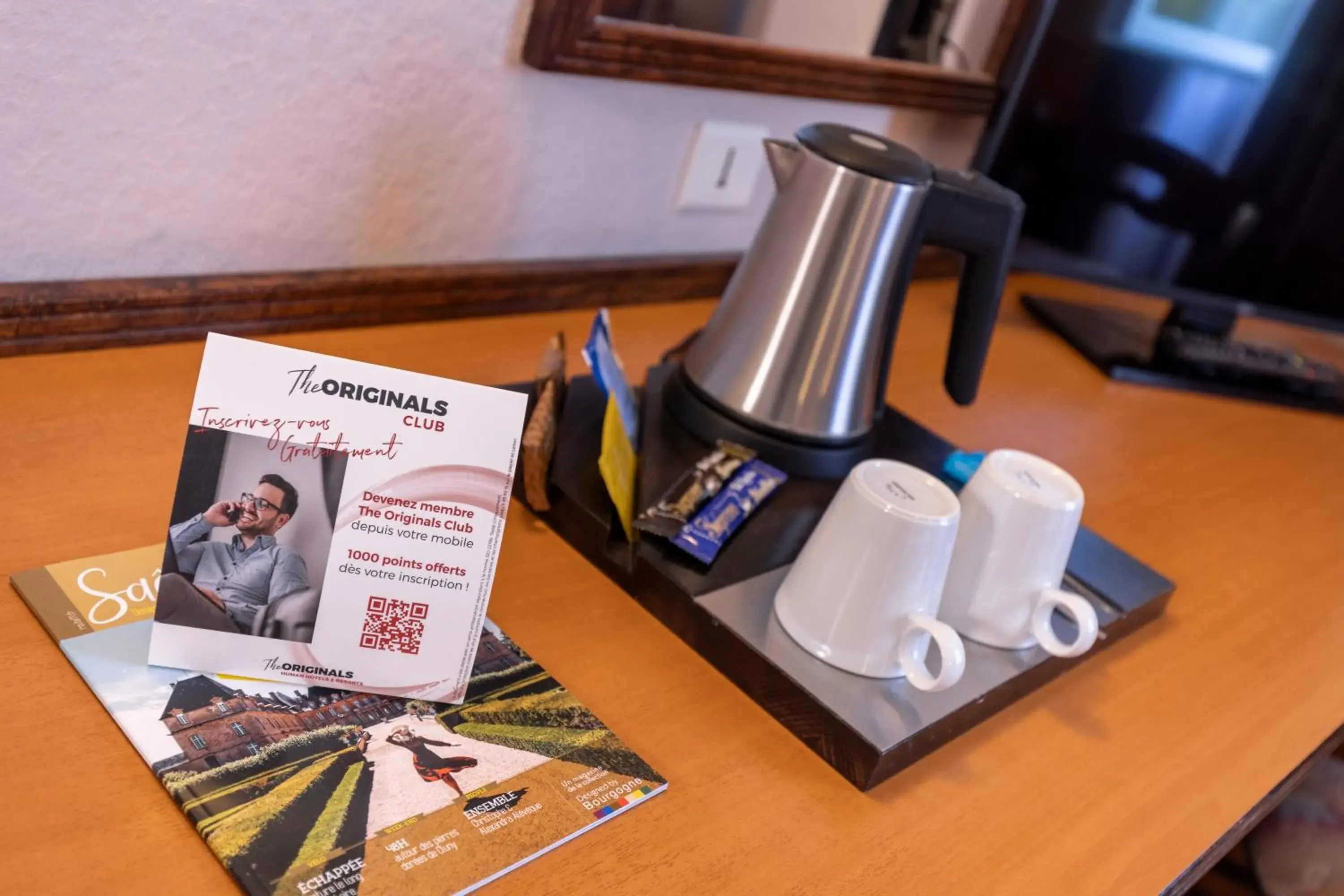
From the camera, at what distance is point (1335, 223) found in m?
1.36

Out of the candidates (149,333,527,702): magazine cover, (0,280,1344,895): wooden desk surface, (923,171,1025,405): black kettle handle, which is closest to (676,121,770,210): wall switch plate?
(0,280,1344,895): wooden desk surface

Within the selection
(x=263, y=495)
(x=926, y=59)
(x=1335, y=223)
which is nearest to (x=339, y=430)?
(x=263, y=495)

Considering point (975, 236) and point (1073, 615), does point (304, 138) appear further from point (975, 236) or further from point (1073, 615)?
point (1073, 615)

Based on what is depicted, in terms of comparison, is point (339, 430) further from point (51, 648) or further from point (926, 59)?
point (926, 59)

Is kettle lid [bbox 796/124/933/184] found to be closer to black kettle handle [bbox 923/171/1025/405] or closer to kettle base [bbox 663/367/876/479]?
black kettle handle [bbox 923/171/1025/405]

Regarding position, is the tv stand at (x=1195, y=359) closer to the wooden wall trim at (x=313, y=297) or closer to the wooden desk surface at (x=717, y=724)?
the wooden desk surface at (x=717, y=724)

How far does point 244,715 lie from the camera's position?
1.72 ft

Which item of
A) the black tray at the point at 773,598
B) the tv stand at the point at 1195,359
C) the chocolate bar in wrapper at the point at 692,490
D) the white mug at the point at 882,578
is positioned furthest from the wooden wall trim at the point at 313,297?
the tv stand at the point at 1195,359

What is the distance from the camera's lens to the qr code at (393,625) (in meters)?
0.54

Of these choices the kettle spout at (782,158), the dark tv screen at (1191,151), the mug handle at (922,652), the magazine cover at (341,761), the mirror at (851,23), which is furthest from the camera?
the dark tv screen at (1191,151)

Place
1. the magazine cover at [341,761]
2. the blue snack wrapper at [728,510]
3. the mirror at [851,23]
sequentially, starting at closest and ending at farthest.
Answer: the magazine cover at [341,761] → the blue snack wrapper at [728,510] → the mirror at [851,23]

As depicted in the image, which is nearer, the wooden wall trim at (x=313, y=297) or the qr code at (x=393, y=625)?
the qr code at (x=393, y=625)

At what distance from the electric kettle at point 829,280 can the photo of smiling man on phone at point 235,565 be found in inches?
15.0

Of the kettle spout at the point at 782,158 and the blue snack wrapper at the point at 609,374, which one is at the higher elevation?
the kettle spout at the point at 782,158
